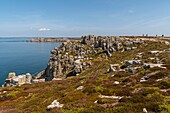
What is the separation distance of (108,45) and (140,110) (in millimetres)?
78295

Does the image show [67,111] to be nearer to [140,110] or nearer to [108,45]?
[140,110]

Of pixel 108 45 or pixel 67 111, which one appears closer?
pixel 67 111

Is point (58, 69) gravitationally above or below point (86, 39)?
below

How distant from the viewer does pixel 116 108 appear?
41.2 ft

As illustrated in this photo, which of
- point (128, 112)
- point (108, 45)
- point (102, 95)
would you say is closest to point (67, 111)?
point (128, 112)

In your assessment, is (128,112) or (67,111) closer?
(128,112)

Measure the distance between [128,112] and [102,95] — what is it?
6.37 m

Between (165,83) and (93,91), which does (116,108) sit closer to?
(93,91)

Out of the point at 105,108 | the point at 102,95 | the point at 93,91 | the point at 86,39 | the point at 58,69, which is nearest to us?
the point at 105,108

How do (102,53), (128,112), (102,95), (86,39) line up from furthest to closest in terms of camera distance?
(86,39) < (102,53) < (102,95) < (128,112)

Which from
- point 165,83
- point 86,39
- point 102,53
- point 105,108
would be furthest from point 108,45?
point 105,108

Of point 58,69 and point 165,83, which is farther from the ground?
point 165,83

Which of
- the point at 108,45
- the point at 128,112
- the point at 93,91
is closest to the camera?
the point at 128,112

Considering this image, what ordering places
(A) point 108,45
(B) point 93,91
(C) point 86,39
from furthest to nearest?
(C) point 86,39 < (A) point 108,45 < (B) point 93,91
